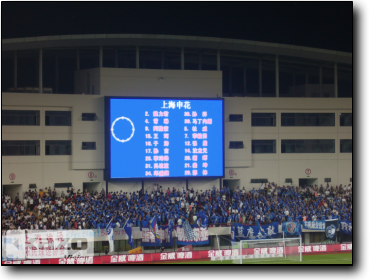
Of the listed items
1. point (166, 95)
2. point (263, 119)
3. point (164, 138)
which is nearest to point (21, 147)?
point (164, 138)

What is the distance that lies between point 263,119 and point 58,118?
13747 mm

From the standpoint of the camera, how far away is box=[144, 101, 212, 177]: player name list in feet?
105

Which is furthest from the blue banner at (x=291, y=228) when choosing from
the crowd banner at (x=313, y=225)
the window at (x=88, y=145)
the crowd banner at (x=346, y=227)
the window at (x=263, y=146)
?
the window at (x=88, y=145)

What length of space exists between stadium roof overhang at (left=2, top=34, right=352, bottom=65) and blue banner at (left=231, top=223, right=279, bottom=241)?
1321 cm

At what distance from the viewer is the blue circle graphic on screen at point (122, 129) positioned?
31641 millimetres

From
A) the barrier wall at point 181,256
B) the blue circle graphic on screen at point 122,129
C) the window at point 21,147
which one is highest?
the blue circle graphic on screen at point 122,129

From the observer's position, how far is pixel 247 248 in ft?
80.1

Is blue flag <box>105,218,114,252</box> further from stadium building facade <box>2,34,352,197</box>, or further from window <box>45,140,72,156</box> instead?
window <box>45,140,72,156</box>

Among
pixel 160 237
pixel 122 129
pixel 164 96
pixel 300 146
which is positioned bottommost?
pixel 160 237

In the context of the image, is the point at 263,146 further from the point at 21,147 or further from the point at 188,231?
the point at 21,147

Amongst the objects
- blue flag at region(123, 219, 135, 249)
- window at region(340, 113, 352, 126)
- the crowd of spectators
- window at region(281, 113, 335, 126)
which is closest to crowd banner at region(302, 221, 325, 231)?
the crowd of spectators

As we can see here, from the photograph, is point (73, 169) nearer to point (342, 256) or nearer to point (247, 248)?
point (247, 248)

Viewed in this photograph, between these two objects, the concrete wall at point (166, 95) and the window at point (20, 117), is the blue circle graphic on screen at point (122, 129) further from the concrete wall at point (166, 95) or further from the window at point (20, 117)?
the window at point (20, 117)

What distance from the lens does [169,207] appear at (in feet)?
97.2
